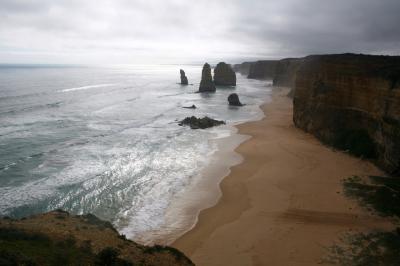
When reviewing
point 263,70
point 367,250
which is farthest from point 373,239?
point 263,70

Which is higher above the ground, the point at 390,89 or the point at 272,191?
the point at 390,89

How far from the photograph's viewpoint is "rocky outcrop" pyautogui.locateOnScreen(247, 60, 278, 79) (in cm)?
14938

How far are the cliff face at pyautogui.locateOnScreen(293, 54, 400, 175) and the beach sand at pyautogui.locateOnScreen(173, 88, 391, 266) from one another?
5.05 ft

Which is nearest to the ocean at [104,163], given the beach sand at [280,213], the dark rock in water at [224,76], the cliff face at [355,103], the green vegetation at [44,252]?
the beach sand at [280,213]

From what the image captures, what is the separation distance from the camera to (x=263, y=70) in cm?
15650

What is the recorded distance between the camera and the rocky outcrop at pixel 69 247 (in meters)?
8.89

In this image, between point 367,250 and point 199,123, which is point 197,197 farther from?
point 199,123

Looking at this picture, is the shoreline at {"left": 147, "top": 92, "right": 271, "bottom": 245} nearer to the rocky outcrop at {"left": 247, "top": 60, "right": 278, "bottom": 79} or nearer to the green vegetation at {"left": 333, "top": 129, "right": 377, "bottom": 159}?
the green vegetation at {"left": 333, "top": 129, "right": 377, "bottom": 159}

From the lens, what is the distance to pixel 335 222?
16500mm

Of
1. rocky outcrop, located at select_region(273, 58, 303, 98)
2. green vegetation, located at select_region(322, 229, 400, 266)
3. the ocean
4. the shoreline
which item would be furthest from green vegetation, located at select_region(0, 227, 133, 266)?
rocky outcrop, located at select_region(273, 58, 303, 98)

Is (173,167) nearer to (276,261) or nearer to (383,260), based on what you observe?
(276,261)

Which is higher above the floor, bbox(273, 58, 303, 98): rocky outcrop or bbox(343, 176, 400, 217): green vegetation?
bbox(273, 58, 303, 98): rocky outcrop

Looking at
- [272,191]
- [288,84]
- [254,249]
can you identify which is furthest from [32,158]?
[288,84]

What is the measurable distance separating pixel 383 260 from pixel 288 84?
A: 101 metres
